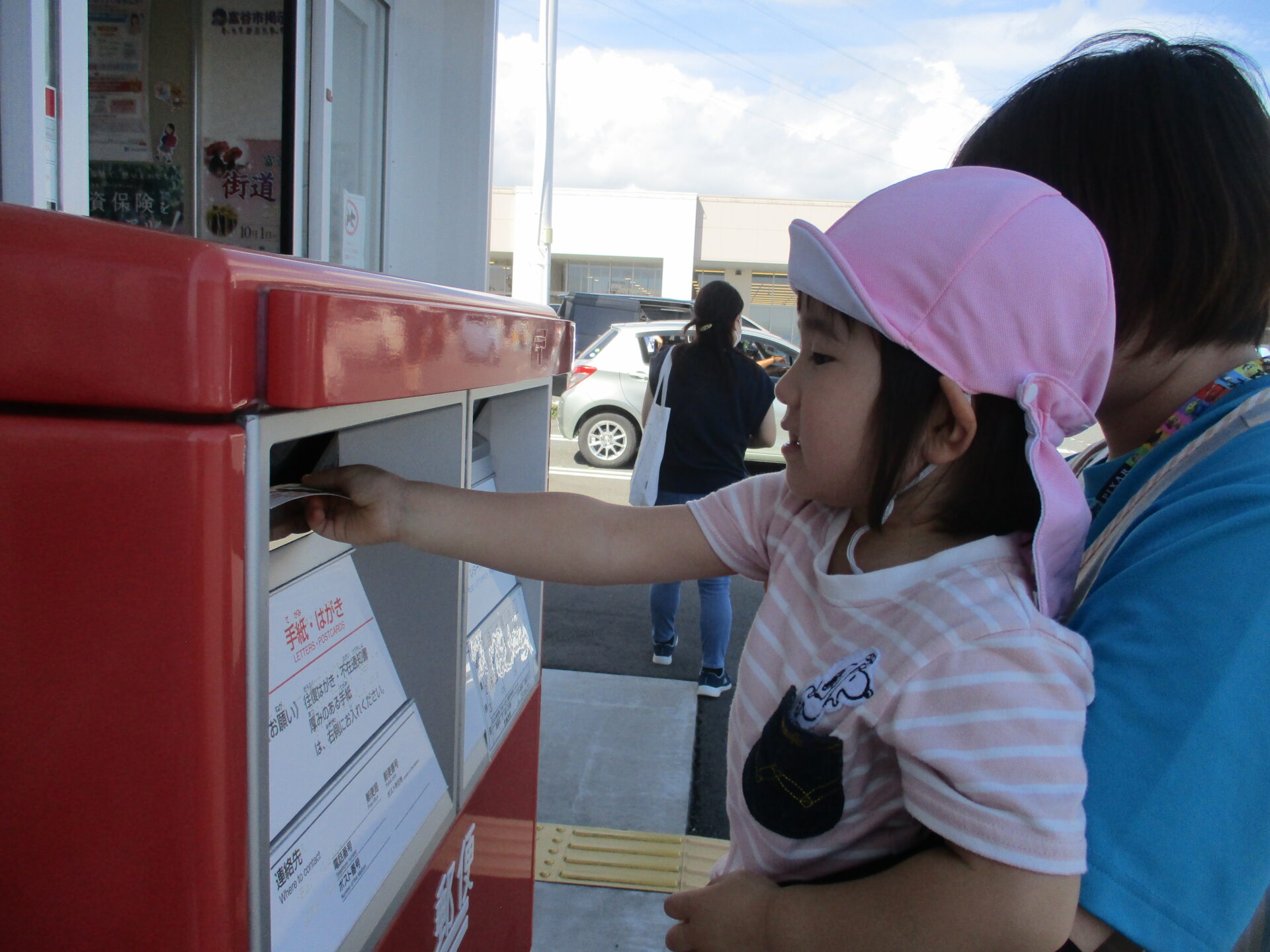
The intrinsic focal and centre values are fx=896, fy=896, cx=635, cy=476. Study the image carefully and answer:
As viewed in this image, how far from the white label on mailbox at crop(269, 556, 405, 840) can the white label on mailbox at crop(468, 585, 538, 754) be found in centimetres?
30

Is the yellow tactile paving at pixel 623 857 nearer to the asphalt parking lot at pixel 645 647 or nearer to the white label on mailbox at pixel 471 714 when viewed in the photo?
the asphalt parking lot at pixel 645 647

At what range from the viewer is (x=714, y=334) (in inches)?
150

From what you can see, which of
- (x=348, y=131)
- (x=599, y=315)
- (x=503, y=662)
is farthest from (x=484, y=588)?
(x=599, y=315)

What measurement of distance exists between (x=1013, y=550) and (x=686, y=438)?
2.95 m

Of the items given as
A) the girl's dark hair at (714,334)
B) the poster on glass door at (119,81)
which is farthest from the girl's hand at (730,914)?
the girl's dark hair at (714,334)

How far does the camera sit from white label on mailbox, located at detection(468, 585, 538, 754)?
1.45m

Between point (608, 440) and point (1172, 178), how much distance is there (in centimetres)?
803

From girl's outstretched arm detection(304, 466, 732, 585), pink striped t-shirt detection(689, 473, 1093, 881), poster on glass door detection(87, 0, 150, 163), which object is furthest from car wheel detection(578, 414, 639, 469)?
pink striped t-shirt detection(689, 473, 1093, 881)

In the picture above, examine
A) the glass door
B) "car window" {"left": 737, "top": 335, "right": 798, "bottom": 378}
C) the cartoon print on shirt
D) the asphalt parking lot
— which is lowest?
the asphalt parking lot

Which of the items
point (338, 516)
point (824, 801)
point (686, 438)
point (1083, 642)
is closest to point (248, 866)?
point (338, 516)

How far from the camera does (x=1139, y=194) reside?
0.90 m

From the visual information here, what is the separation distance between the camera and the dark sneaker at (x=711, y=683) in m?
3.82

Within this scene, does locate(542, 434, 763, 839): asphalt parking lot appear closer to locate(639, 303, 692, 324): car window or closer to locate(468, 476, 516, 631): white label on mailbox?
locate(468, 476, 516, 631): white label on mailbox

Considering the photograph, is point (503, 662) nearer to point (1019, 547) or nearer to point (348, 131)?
point (1019, 547)
